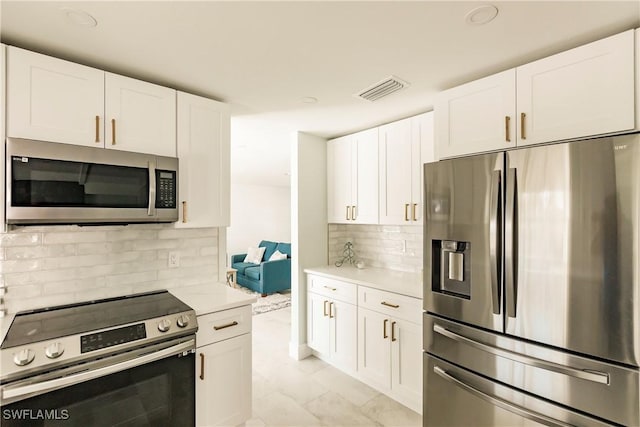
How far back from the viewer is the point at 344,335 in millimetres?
2895

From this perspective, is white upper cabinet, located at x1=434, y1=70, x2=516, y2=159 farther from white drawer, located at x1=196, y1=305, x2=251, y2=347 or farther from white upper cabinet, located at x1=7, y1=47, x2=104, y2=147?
white upper cabinet, located at x1=7, y1=47, x2=104, y2=147

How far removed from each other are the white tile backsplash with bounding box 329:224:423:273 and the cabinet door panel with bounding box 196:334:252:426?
164cm

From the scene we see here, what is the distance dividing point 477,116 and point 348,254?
81.9 inches

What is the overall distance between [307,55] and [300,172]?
5.28ft

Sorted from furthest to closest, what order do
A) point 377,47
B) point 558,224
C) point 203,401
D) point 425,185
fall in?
1. point 425,185
2. point 203,401
3. point 377,47
4. point 558,224

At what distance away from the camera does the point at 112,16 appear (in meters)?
1.38

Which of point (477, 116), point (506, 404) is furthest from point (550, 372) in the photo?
point (477, 116)

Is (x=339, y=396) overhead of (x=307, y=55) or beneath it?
beneath

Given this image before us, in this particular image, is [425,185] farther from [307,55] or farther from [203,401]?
[203,401]

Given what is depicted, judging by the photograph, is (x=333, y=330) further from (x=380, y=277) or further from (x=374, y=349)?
(x=380, y=277)

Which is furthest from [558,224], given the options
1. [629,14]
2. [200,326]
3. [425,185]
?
[200,326]

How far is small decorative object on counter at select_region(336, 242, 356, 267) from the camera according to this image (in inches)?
140

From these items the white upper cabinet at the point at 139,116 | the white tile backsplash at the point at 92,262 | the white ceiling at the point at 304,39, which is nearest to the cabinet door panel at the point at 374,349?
the white tile backsplash at the point at 92,262

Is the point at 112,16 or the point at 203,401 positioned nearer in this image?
the point at 112,16
